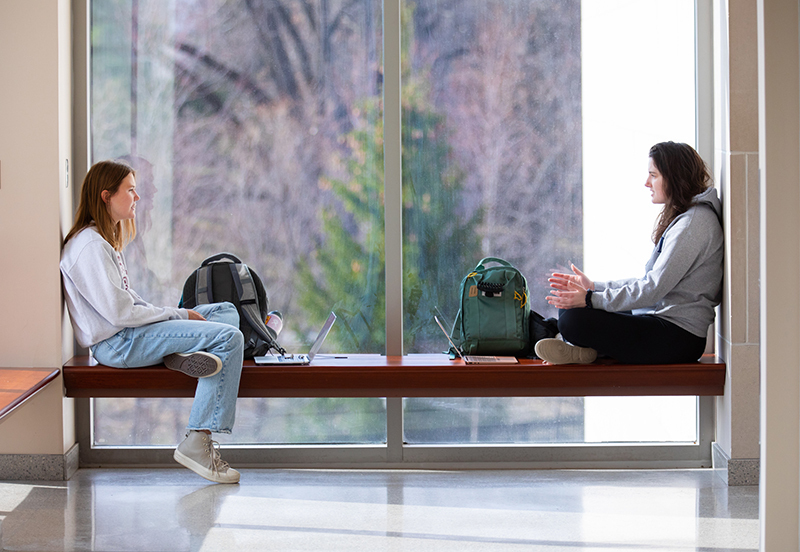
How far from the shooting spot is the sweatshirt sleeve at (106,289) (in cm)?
331

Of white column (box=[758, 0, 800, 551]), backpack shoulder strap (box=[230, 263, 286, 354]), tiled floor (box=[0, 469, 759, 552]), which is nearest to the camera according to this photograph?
white column (box=[758, 0, 800, 551])

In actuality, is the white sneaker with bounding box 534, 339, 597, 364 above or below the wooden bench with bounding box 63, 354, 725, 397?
above

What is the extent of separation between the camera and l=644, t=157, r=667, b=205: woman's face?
353 centimetres

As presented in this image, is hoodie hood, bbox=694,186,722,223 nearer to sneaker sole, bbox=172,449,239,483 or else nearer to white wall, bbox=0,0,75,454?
sneaker sole, bbox=172,449,239,483

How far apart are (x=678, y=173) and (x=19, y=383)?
3019 mm

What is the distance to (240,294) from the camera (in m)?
3.57

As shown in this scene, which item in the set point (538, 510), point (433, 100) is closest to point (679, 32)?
point (433, 100)

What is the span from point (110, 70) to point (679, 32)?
110 inches

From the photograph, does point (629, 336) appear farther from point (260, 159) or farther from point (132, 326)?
point (132, 326)

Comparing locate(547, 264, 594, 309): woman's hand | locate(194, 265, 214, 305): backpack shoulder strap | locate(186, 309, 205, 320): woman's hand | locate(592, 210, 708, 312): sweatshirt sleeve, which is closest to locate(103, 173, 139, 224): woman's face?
locate(194, 265, 214, 305): backpack shoulder strap

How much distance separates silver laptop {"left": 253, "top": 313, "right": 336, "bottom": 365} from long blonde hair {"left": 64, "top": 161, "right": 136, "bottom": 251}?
86 centimetres

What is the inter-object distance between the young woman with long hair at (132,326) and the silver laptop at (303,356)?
0.19 m

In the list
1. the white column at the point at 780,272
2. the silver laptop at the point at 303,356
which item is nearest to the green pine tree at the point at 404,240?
the silver laptop at the point at 303,356

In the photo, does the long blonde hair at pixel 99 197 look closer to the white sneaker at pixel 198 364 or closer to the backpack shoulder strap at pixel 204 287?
the backpack shoulder strap at pixel 204 287
